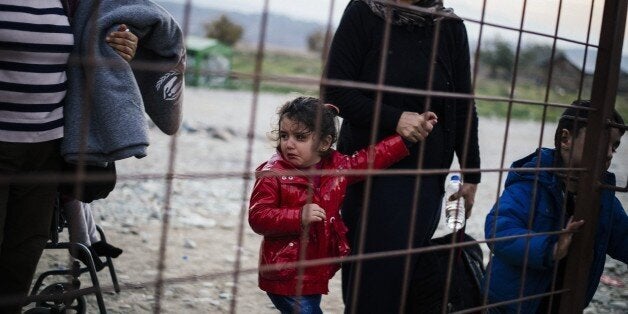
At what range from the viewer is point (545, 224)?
9.09 feet

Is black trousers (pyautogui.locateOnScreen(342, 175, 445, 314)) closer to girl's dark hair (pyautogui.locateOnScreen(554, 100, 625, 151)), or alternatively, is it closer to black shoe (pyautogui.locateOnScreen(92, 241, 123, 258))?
girl's dark hair (pyautogui.locateOnScreen(554, 100, 625, 151))

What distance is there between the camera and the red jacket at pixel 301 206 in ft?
7.68

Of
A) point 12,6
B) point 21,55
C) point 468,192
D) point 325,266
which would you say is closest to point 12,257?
point 21,55

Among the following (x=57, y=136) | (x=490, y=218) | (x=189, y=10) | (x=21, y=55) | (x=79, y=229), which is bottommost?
(x=79, y=229)

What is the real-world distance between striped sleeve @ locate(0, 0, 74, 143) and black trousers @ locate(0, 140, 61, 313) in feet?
0.28

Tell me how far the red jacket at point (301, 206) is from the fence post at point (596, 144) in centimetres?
94

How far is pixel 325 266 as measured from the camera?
2418 mm

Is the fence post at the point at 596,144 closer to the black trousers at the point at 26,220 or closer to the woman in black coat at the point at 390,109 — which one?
the woman in black coat at the point at 390,109

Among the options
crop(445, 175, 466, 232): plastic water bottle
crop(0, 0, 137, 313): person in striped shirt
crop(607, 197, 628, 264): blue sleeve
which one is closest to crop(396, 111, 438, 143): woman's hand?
crop(445, 175, 466, 232): plastic water bottle

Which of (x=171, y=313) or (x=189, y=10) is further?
(x=171, y=313)

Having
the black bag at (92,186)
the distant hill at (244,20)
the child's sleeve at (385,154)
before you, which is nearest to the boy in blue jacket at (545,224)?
the child's sleeve at (385,154)

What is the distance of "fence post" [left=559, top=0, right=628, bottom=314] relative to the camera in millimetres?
2709

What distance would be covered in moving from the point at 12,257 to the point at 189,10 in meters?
1.19

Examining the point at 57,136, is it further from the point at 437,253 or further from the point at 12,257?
the point at 437,253
